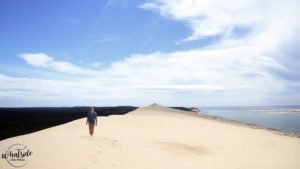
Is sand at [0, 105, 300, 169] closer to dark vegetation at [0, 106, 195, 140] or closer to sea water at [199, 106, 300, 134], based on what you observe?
sea water at [199, 106, 300, 134]

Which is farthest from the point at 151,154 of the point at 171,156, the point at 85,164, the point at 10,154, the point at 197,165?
the point at 10,154

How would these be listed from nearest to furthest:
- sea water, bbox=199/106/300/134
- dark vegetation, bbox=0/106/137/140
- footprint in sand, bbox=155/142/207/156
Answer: footprint in sand, bbox=155/142/207/156 < dark vegetation, bbox=0/106/137/140 < sea water, bbox=199/106/300/134

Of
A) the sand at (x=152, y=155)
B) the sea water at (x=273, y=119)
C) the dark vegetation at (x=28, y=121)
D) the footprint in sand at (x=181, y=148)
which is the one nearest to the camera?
the sand at (x=152, y=155)

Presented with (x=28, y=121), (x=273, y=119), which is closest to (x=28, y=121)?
(x=28, y=121)

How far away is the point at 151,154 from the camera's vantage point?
1467 centimetres

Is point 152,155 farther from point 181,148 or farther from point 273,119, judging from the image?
point 273,119

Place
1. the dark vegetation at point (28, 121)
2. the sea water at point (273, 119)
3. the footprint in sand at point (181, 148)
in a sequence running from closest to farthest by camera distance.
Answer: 1. the footprint in sand at point (181, 148)
2. the dark vegetation at point (28, 121)
3. the sea water at point (273, 119)

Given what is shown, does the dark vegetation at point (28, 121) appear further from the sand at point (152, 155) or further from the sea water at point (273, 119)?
the sea water at point (273, 119)

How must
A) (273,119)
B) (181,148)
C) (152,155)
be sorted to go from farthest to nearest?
(273,119), (181,148), (152,155)

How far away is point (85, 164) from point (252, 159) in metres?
8.39

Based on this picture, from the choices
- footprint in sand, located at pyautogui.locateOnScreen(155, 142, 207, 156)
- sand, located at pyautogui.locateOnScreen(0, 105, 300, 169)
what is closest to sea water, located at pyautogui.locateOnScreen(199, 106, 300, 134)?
sand, located at pyautogui.locateOnScreen(0, 105, 300, 169)

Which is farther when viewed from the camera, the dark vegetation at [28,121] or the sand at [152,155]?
the dark vegetation at [28,121]


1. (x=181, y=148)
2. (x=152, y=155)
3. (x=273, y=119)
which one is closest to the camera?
(x=152, y=155)

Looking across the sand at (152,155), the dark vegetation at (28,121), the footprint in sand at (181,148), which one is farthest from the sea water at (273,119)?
the dark vegetation at (28,121)
